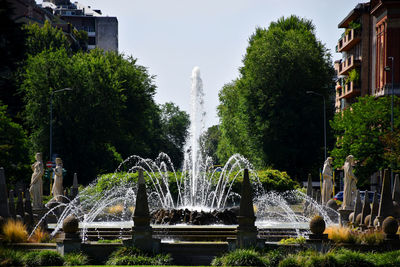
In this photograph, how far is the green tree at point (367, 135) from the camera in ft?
180

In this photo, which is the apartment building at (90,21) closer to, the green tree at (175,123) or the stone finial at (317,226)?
the green tree at (175,123)

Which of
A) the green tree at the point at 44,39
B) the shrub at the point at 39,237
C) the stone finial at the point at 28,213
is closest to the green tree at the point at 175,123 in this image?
the green tree at the point at 44,39

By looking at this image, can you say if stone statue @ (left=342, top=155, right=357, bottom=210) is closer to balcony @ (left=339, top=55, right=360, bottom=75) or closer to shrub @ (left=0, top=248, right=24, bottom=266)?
shrub @ (left=0, top=248, right=24, bottom=266)

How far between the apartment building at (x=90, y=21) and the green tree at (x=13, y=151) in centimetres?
6728

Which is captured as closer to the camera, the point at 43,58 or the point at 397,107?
the point at 397,107

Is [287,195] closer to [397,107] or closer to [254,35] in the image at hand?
[397,107]

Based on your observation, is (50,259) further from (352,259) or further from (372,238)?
(372,238)

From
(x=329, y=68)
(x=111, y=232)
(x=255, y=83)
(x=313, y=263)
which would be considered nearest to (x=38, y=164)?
(x=111, y=232)

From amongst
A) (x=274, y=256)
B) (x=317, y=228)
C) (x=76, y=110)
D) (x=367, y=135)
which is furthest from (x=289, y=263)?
(x=76, y=110)

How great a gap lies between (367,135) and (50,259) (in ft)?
123

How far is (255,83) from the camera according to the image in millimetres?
68875

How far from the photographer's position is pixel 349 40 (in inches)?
3258

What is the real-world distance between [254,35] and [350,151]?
96.9 ft

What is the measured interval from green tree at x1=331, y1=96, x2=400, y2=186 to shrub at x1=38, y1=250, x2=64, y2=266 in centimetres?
3485
